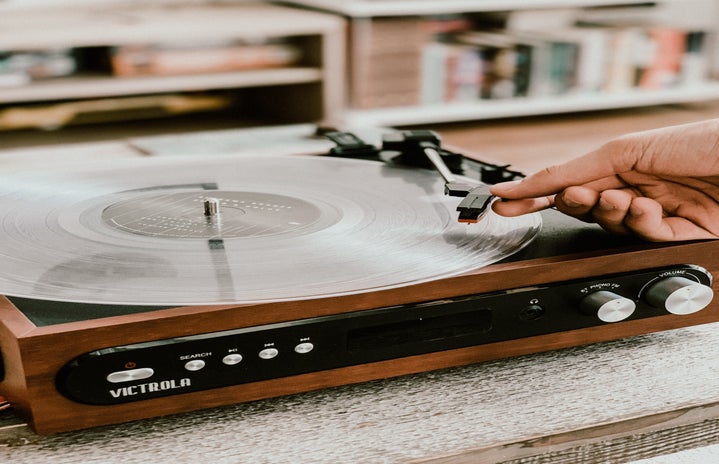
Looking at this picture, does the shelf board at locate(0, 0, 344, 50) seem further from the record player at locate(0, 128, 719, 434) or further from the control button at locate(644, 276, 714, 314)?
the control button at locate(644, 276, 714, 314)

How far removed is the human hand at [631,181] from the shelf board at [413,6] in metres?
2.24

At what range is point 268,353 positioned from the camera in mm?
570

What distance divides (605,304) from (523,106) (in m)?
2.74

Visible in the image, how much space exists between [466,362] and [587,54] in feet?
9.94

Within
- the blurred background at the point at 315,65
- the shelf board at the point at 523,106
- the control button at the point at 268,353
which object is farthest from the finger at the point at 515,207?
the shelf board at the point at 523,106

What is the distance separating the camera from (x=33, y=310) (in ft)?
1.80

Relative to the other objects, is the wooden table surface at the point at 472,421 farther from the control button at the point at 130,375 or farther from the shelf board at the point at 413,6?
the shelf board at the point at 413,6

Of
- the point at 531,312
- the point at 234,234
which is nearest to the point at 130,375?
the point at 234,234

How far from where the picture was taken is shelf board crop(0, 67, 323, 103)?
8.21 feet

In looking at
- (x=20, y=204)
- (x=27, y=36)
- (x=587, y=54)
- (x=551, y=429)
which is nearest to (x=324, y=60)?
(x=27, y=36)

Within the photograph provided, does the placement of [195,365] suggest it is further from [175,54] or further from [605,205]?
[175,54]

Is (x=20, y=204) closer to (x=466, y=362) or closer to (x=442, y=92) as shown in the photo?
(x=466, y=362)

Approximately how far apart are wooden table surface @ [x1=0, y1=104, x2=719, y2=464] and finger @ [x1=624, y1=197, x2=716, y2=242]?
10 cm

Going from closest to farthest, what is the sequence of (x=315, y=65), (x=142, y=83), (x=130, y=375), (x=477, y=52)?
(x=130, y=375) → (x=142, y=83) → (x=315, y=65) → (x=477, y=52)
